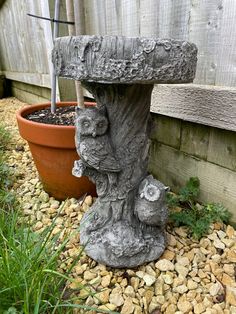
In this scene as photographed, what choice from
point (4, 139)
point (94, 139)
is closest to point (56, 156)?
point (94, 139)

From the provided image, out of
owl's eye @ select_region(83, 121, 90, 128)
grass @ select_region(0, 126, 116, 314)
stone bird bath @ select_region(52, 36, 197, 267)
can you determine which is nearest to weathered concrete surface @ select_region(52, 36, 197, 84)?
stone bird bath @ select_region(52, 36, 197, 267)

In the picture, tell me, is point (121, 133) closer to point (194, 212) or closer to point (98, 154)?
point (98, 154)

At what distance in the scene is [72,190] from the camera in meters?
1.60

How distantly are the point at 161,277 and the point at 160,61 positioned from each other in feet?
2.75

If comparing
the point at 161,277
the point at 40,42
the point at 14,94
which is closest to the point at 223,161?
the point at 161,277

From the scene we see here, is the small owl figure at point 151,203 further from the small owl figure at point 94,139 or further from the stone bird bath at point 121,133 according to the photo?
the small owl figure at point 94,139

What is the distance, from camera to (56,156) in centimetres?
150

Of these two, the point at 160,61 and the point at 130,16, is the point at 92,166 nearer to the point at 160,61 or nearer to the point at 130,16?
the point at 160,61

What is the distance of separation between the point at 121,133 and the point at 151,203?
0.96ft

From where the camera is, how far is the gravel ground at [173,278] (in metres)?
1.04

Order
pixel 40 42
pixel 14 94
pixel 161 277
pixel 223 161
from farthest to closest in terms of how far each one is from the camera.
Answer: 1. pixel 14 94
2. pixel 40 42
3. pixel 223 161
4. pixel 161 277

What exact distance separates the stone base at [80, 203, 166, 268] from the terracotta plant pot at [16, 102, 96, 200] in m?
0.36

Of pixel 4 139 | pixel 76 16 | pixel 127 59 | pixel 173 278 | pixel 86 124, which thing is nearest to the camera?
pixel 127 59

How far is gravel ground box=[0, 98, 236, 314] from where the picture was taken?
3.43ft
